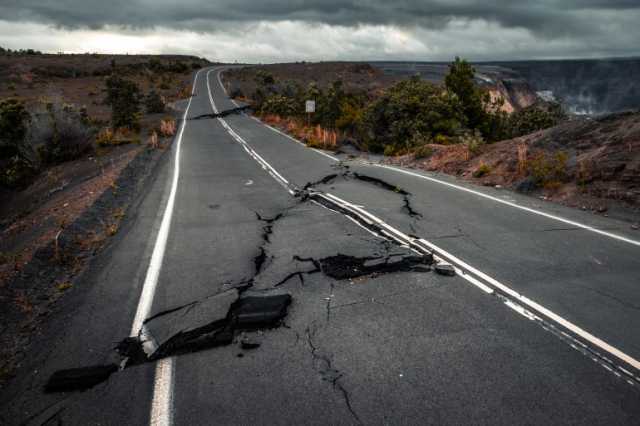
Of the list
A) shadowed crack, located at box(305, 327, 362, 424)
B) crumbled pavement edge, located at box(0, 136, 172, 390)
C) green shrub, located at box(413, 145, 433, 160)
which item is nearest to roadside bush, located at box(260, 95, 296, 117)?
green shrub, located at box(413, 145, 433, 160)

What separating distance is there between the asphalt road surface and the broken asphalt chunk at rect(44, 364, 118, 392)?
7 cm

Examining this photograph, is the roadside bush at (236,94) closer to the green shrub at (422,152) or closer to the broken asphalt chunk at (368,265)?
the green shrub at (422,152)

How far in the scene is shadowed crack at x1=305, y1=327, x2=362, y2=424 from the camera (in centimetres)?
321

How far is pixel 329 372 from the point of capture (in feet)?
11.7

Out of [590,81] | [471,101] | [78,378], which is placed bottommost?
[78,378]

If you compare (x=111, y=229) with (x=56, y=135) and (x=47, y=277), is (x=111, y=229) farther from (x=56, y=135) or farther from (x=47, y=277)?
(x=56, y=135)

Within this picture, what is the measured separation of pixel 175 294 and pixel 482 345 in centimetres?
340

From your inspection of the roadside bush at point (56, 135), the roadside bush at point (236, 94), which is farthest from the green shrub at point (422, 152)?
the roadside bush at point (236, 94)

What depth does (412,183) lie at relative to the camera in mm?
11062

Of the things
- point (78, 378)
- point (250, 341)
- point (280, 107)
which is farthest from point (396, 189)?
point (280, 107)

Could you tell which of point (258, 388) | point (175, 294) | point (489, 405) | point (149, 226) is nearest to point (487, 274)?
point (489, 405)

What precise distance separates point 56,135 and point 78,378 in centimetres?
1698

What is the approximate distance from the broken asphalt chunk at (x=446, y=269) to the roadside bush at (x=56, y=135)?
682 inches

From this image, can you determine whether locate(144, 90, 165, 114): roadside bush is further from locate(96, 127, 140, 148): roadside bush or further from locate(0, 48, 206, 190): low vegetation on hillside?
locate(96, 127, 140, 148): roadside bush
